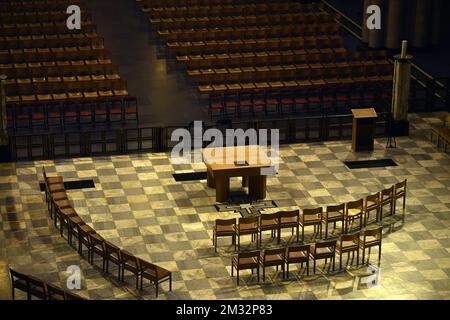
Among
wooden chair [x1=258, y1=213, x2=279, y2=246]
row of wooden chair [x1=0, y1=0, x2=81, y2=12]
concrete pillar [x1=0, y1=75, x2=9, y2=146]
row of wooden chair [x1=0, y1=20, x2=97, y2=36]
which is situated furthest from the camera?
row of wooden chair [x1=0, y1=0, x2=81, y2=12]

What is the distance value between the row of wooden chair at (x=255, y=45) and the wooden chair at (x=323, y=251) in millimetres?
13673

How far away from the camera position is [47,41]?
37000mm

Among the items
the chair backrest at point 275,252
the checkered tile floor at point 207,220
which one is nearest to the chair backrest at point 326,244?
the checkered tile floor at point 207,220

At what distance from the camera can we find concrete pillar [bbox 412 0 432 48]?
1588 inches

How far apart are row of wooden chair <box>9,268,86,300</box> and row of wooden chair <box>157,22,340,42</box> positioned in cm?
1629

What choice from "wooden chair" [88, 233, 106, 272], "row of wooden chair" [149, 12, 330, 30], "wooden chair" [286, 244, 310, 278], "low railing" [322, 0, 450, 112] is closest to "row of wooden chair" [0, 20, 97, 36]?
"row of wooden chair" [149, 12, 330, 30]

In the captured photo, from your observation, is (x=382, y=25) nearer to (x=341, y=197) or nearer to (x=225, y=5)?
(x=225, y=5)

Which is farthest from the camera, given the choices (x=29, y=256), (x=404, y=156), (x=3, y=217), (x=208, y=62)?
(x=208, y=62)

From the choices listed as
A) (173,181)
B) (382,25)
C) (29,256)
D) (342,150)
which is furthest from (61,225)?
(382,25)

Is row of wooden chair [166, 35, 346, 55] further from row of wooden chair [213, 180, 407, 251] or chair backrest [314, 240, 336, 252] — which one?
chair backrest [314, 240, 336, 252]

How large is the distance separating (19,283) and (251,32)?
58.0 ft

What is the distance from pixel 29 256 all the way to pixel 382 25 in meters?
18.7

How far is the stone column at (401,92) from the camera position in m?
31.4

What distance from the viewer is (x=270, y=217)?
84.2 feet
